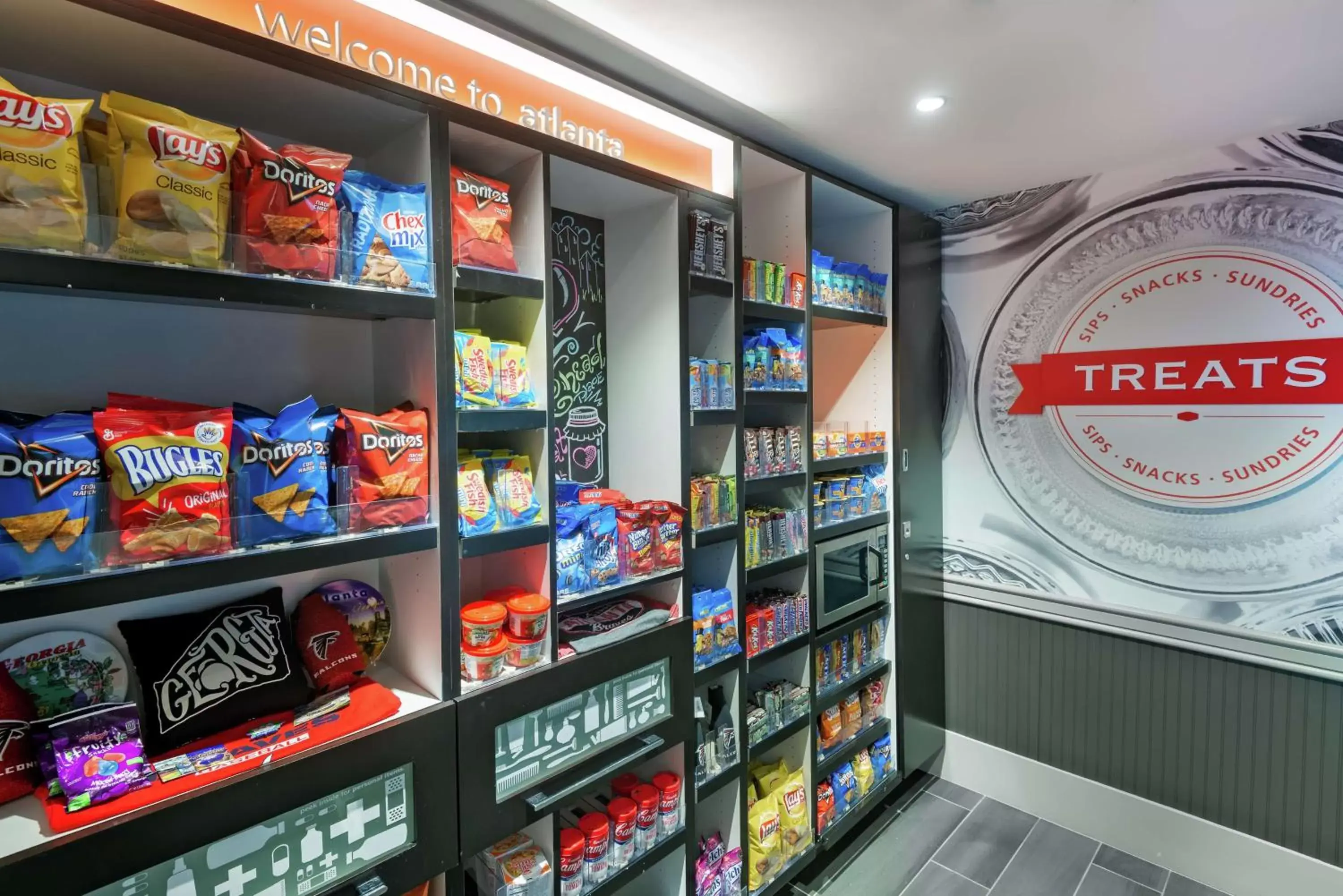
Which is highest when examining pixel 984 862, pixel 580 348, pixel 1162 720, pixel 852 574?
pixel 580 348

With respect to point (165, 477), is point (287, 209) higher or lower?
higher

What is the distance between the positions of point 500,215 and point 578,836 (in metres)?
1.54

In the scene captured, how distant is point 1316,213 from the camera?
2391 mm

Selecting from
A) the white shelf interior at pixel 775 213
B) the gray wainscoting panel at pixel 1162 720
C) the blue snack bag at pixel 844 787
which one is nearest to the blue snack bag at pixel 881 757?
the blue snack bag at pixel 844 787

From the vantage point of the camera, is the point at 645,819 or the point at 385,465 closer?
the point at 385,465

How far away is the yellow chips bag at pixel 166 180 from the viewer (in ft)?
3.36

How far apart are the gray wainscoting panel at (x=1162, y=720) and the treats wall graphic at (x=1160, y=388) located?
0.20m

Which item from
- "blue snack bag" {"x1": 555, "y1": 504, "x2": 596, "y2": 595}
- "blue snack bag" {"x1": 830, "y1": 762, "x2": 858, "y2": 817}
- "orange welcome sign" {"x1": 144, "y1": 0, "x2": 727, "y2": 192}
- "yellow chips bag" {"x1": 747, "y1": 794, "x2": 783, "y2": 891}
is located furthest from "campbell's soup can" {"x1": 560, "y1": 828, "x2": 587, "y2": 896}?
"orange welcome sign" {"x1": 144, "y1": 0, "x2": 727, "y2": 192}

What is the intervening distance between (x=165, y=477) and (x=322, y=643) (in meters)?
0.51

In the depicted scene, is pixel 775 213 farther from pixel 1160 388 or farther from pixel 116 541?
pixel 116 541

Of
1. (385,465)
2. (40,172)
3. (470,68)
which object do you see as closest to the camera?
(40,172)

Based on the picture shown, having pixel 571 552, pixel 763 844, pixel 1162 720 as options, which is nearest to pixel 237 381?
pixel 571 552

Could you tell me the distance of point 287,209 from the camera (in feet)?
3.86

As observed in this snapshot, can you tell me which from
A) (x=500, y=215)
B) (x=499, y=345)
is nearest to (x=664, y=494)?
(x=499, y=345)
